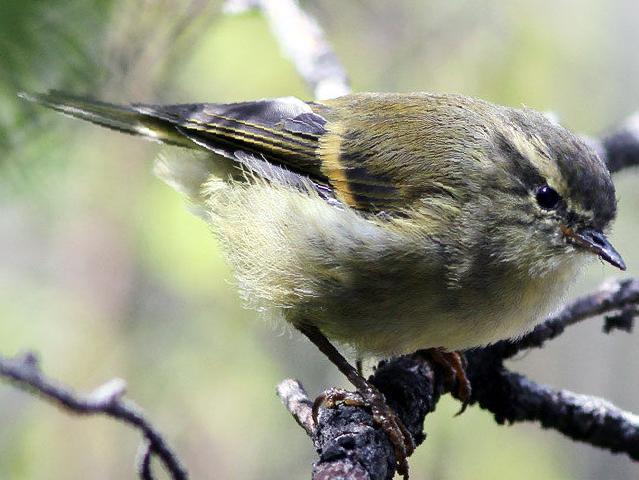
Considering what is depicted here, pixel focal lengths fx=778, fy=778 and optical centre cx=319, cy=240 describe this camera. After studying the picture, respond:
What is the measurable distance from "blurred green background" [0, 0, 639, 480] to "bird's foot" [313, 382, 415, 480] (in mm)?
1811

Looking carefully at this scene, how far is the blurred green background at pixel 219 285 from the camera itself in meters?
4.84

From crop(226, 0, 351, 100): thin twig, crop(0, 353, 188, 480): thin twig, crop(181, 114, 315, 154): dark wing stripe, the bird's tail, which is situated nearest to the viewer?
crop(0, 353, 188, 480): thin twig

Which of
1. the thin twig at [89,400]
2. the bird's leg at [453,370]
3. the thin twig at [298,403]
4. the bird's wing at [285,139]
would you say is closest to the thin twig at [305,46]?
the bird's wing at [285,139]

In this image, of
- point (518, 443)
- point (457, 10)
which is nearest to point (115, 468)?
point (518, 443)

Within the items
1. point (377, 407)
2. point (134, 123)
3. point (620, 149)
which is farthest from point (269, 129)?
point (620, 149)

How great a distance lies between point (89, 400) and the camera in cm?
216

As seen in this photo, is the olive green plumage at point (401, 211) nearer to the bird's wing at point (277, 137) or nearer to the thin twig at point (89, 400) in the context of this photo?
the bird's wing at point (277, 137)

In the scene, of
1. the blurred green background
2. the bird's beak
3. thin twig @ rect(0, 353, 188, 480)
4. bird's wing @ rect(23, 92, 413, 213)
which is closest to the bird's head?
the bird's beak

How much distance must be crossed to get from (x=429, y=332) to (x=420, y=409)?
0.37m

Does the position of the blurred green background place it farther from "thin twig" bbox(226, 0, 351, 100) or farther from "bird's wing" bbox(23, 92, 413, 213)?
"bird's wing" bbox(23, 92, 413, 213)

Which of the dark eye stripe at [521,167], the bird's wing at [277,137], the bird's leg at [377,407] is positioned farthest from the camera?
the bird's wing at [277,137]

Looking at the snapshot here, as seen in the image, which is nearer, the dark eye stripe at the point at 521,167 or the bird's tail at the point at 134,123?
the dark eye stripe at the point at 521,167

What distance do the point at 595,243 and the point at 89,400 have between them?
5.65 feet

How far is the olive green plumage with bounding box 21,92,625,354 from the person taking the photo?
2635mm
